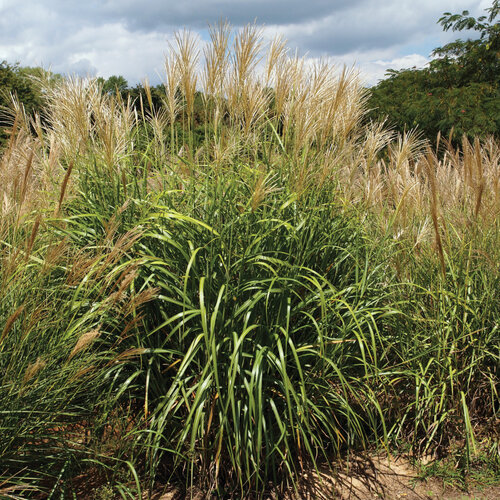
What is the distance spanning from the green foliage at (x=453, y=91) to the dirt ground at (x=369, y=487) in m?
7.36

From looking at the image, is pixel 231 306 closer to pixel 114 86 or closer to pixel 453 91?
pixel 114 86

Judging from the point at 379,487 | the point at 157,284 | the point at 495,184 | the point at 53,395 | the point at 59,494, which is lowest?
the point at 379,487

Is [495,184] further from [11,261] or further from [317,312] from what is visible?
[11,261]

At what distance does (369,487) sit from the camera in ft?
8.46

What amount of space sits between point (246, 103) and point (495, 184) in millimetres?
1613

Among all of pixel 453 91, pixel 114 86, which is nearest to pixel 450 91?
pixel 453 91

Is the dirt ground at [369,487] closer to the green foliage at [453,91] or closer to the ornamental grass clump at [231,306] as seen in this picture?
the ornamental grass clump at [231,306]

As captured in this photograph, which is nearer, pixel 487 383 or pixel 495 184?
pixel 487 383

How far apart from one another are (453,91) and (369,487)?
8.98 m

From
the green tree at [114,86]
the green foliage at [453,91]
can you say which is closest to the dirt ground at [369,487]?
the green tree at [114,86]

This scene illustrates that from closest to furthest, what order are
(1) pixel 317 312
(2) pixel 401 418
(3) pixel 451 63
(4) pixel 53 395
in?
(4) pixel 53 395
(1) pixel 317 312
(2) pixel 401 418
(3) pixel 451 63

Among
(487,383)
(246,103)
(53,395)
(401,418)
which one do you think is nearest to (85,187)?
(246,103)

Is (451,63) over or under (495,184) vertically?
over

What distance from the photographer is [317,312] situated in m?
2.77
